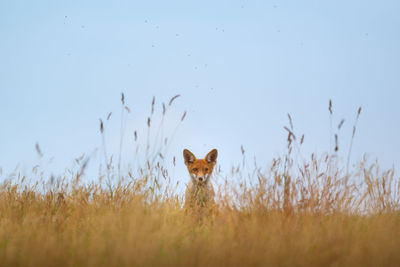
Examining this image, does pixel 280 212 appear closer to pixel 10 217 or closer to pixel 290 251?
pixel 290 251

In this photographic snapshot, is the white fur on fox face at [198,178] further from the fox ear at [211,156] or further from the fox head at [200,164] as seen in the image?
the fox ear at [211,156]

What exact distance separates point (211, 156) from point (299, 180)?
250cm

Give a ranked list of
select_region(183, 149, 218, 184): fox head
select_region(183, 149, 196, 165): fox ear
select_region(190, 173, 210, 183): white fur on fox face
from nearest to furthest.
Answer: select_region(190, 173, 210, 183): white fur on fox face
select_region(183, 149, 218, 184): fox head
select_region(183, 149, 196, 165): fox ear

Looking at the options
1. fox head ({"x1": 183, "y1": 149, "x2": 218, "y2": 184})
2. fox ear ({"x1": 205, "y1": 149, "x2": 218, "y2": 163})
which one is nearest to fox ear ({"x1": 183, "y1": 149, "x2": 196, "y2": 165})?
fox head ({"x1": 183, "y1": 149, "x2": 218, "y2": 184})

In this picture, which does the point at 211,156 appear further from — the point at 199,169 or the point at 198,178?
the point at 198,178

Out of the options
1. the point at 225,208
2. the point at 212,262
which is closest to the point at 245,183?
the point at 225,208

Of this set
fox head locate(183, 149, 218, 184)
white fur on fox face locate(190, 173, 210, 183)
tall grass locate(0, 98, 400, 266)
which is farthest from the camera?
fox head locate(183, 149, 218, 184)

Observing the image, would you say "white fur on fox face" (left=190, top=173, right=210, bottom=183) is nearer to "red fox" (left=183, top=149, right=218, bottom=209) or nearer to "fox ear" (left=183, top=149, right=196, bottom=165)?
"red fox" (left=183, top=149, right=218, bottom=209)

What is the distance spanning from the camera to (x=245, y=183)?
5707 millimetres

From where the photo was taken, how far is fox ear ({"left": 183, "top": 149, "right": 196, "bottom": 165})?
7.91m

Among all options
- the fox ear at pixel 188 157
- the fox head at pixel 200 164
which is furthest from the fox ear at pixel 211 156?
the fox ear at pixel 188 157

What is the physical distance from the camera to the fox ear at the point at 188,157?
7.91 metres

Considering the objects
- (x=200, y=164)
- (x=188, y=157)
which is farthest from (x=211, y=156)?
→ (x=188, y=157)

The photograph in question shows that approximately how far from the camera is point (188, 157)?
8031mm
